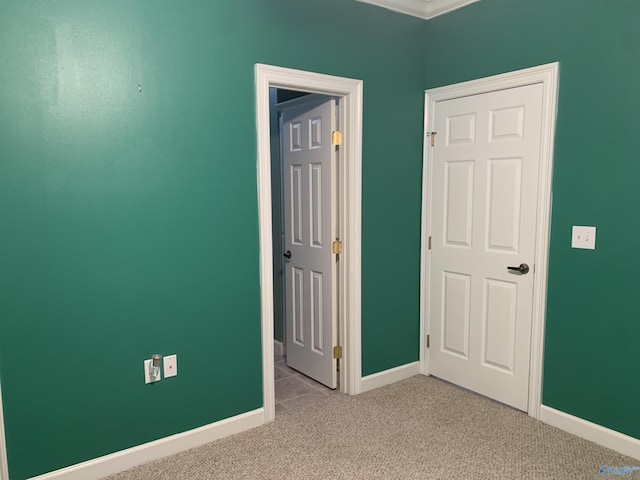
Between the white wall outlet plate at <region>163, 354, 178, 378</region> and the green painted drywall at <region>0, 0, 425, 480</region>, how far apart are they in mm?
41

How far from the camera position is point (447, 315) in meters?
3.49

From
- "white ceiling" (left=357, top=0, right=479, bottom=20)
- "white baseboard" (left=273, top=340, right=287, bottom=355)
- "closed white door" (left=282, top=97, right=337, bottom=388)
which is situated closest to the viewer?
"white ceiling" (left=357, top=0, right=479, bottom=20)

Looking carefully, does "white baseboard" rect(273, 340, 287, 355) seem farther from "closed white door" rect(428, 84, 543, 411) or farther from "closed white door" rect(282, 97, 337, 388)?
"closed white door" rect(428, 84, 543, 411)

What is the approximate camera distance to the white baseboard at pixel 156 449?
2.36 meters

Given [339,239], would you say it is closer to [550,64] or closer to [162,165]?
[162,165]

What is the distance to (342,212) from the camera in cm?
326

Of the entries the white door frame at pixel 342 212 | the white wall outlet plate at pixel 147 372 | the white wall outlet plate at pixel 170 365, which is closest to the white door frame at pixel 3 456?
the white wall outlet plate at pixel 147 372

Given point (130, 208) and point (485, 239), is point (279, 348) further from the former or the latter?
point (130, 208)

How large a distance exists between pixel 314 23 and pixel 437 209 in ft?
5.04

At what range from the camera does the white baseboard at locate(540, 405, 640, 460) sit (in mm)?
2516

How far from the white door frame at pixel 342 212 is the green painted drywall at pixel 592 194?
104 centimetres

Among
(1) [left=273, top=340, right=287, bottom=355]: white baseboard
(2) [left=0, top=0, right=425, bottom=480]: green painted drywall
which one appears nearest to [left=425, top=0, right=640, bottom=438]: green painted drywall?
(2) [left=0, top=0, right=425, bottom=480]: green painted drywall

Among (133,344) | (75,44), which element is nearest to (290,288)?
(133,344)

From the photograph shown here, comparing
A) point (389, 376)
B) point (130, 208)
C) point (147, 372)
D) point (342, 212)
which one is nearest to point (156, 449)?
point (147, 372)
